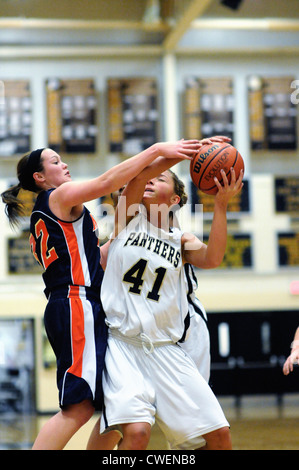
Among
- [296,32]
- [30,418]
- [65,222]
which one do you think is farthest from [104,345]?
[296,32]

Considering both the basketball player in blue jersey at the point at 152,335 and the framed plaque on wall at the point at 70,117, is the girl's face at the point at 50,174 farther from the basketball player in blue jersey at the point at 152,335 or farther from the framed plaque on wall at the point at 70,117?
the framed plaque on wall at the point at 70,117

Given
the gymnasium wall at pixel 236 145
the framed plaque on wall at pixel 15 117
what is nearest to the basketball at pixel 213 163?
the gymnasium wall at pixel 236 145

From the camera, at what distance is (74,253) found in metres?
2.90

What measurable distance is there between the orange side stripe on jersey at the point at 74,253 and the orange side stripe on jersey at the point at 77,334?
8 cm

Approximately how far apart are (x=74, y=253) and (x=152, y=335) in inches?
19.7

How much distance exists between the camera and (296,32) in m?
8.01

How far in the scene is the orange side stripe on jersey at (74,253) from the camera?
9.47 ft

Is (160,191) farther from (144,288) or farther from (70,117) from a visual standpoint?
(70,117)

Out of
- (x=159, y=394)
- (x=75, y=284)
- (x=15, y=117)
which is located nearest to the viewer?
(x=159, y=394)

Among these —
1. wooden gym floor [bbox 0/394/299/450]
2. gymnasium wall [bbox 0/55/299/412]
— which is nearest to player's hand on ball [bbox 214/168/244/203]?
wooden gym floor [bbox 0/394/299/450]

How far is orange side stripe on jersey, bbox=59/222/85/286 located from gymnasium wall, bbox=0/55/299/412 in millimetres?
4745

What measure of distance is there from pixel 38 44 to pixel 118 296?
18.4 ft

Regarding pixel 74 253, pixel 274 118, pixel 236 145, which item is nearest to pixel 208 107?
pixel 236 145

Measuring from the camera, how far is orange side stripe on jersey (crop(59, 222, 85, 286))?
9.47 feet
